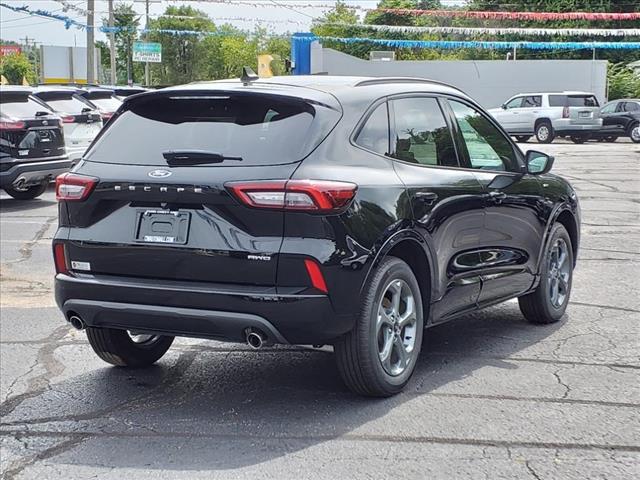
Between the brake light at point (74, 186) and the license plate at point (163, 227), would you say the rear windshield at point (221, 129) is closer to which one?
the brake light at point (74, 186)

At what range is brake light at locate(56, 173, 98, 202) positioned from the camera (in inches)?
196

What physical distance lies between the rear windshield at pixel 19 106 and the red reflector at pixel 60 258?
1001cm

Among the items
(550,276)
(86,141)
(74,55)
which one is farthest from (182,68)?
(550,276)

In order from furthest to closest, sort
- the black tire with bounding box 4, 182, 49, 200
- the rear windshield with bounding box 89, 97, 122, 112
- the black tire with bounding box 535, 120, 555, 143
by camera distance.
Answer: the black tire with bounding box 535, 120, 555, 143 < the rear windshield with bounding box 89, 97, 122, 112 < the black tire with bounding box 4, 182, 49, 200

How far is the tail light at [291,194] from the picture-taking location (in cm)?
453

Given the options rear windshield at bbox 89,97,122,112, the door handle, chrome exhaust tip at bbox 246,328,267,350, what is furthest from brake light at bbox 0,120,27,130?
chrome exhaust tip at bbox 246,328,267,350

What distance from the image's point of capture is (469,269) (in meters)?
5.85

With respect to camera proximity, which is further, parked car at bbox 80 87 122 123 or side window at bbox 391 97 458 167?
parked car at bbox 80 87 122 123

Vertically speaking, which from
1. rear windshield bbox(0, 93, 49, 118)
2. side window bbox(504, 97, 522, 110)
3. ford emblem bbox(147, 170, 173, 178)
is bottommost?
ford emblem bbox(147, 170, 173, 178)

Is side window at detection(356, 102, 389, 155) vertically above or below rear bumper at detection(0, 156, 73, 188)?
above

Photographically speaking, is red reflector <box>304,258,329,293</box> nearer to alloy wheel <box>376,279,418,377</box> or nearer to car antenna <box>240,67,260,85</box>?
alloy wheel <box>376,279,418,377</box>

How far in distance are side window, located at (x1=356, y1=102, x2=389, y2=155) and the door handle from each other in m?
0.32

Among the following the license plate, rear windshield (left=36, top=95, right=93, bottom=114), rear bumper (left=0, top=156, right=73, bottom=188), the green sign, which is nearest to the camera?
the license plate

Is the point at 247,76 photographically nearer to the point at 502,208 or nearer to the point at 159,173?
the point at 159,173
